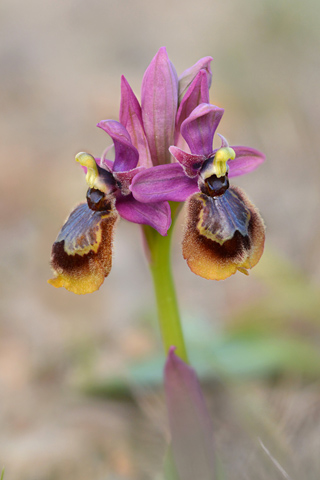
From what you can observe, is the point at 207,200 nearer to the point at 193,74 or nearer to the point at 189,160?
the point at 189,160

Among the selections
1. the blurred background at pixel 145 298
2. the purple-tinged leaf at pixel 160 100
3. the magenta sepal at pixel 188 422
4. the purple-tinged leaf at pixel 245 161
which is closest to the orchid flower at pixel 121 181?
the purple-tinged leaf at pixel 160 100

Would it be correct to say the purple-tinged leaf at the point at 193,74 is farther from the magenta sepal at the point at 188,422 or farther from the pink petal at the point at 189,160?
the magenta sepal at the point at 188,422

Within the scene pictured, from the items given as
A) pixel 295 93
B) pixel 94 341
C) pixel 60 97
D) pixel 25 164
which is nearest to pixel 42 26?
pixel 60 97

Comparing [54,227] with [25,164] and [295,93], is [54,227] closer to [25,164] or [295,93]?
[25,164]

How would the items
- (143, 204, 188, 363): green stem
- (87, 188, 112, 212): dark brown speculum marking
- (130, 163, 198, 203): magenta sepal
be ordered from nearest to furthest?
(130, 163, 198, 203): magenta sepal
(87, 188, 112, 212): dark brown speculum marking
(143, 204, 188, 363): green stem

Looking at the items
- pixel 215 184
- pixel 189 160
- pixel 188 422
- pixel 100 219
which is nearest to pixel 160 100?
pixel 189 160

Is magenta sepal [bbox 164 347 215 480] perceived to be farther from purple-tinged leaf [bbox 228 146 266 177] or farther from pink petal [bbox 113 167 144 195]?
purple-tinged leaf [bbox 228 146 266 177]

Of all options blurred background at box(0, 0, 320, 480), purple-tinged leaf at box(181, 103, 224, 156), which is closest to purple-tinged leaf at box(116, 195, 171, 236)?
purple-tinged leaf at box(181, 103, 224, 156)
